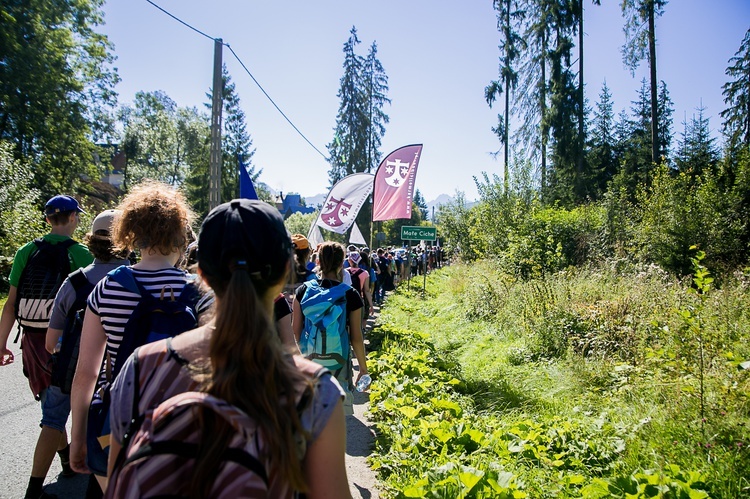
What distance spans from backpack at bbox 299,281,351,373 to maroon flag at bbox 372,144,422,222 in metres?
7.87

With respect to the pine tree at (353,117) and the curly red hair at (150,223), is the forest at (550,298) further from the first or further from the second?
the pine tree at (353,117)

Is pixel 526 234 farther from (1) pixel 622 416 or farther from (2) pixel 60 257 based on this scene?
(2) pixel 60 257

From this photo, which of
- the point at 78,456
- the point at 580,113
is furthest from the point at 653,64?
the point at 78,456

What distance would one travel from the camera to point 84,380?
2154mm

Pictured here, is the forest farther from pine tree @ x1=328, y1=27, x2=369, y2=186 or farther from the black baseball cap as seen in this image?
pine tree @ x1=328, y1=27, x2=369, y2=186

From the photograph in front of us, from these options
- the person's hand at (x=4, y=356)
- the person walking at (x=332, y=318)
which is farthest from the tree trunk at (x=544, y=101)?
the person's hand at (x=4, y=356)

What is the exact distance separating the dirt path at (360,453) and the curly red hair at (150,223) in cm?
219

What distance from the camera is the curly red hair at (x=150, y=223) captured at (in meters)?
2.25

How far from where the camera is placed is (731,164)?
14.8 m

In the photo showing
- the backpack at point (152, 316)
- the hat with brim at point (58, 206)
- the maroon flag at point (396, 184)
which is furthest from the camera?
the maroon flag at point (396, 184)

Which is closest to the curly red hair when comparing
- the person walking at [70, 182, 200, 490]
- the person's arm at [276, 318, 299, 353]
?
the person walking at [70, 182, 200, 490]

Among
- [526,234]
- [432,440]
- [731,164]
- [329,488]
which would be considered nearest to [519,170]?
[526,234]

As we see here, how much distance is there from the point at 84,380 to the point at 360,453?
119 inches

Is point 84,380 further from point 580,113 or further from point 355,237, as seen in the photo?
point 580,113
